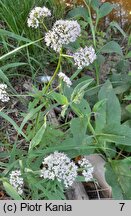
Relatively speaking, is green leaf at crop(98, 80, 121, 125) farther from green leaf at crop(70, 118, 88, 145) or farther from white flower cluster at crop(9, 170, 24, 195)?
white flower cluster at crop(9, 170, 24, 195)

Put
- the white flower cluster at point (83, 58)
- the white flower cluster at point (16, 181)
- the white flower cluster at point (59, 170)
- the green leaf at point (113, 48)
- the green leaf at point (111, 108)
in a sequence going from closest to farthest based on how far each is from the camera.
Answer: the white flower cluster at point (59, 170)
the white flower cluster at point (16, 181)
the white flower cluster at point (83, 58)
the green leaf at point (111, 108)
the green leaf at point (113, 48)

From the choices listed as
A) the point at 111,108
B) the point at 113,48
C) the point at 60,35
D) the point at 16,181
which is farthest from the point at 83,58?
the point at 16,181

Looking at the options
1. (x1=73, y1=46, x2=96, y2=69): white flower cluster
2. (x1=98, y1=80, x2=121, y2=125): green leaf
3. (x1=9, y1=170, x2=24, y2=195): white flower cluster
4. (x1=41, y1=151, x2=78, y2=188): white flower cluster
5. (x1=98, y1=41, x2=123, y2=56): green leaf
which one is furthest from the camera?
(x1=98, y1=41, x2=123, y2=56): green leaf

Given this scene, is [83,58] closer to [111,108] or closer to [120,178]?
[111,108]

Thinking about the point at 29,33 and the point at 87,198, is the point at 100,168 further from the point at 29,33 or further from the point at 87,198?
the point at 29,33

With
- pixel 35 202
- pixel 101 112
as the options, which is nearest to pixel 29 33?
pixel 101 112

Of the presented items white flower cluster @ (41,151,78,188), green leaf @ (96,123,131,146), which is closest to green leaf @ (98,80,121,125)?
green leaf @ (96,123,131,146)

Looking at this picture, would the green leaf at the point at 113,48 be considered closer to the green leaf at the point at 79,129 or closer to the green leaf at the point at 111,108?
the green leaf at the point at 111,108

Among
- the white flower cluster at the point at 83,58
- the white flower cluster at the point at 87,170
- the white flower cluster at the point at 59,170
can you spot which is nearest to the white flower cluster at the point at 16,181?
the white flower cluster at the point at 59,170
